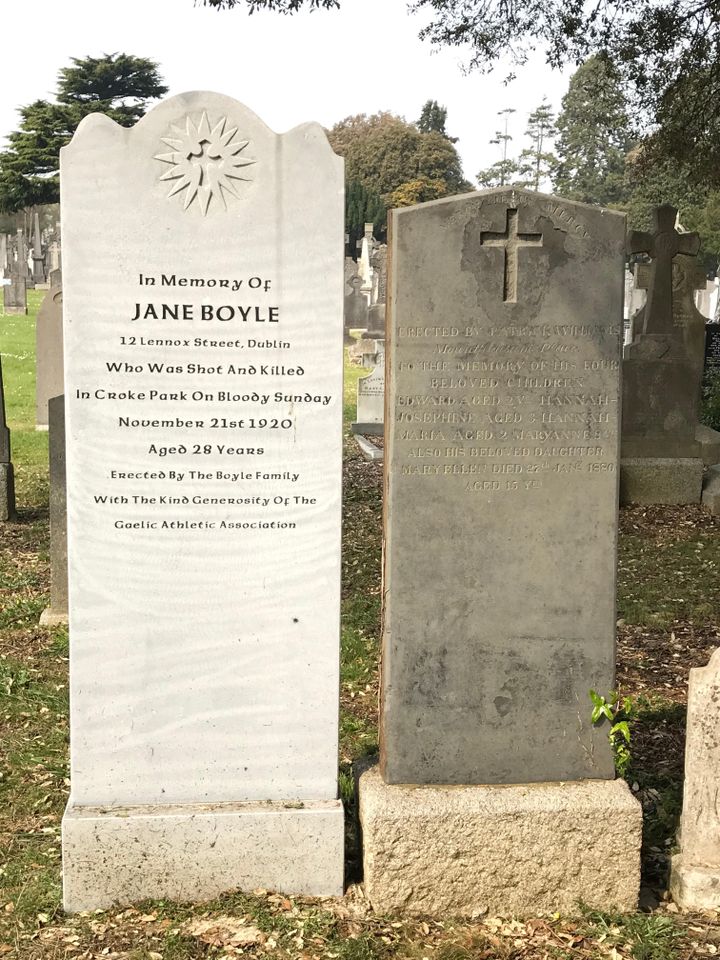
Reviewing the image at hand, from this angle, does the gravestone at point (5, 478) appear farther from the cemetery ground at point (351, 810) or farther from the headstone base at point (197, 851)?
the headstone base at point (197, 851)

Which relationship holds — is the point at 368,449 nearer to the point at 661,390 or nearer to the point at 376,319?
the point at 661,390

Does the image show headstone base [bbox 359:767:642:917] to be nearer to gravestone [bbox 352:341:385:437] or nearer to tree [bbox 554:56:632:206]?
gravestone [bbox 352:341:385:437]

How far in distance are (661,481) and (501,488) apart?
24.8 ft

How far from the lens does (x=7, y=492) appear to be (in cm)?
1006

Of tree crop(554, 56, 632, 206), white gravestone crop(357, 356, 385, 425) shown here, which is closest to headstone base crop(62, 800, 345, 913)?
white gravestone crop(357, 356, 385, 425)

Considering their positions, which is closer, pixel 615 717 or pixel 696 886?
pixel 696 886

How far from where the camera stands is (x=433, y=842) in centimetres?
370

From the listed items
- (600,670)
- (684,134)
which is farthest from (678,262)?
(600,670)

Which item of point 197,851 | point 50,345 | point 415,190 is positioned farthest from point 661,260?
point 415,190

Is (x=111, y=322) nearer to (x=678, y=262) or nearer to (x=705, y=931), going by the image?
(x=705, y=931)

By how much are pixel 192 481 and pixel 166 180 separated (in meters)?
1.01

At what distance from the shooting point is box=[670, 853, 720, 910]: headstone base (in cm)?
373

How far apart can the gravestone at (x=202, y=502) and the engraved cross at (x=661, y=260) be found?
26.8 ft

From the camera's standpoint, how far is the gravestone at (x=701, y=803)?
368 cm
